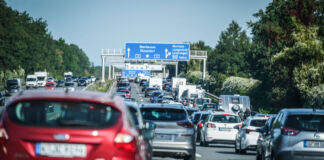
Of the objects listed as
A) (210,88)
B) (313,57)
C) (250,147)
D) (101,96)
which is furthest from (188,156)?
(210,88)

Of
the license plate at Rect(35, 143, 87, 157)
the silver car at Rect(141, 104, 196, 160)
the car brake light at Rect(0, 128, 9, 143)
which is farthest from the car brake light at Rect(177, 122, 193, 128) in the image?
the car brake light at Rect(0, 128, 9, 143)

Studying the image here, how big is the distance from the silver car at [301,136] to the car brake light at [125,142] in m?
5.69

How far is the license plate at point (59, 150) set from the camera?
25.6 ft

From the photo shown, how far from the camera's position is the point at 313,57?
43.1 m

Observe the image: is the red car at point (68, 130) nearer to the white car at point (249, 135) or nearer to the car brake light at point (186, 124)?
the car brake light at point (186, 124)

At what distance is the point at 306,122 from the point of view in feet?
43.7

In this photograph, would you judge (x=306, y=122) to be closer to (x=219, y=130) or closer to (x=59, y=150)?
(x=59, y=150)

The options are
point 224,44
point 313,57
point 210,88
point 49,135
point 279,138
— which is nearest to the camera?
point 49,135

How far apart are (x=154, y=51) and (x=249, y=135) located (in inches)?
2233

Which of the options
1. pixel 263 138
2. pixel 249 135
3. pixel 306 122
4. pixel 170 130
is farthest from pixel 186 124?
pixel 249 135

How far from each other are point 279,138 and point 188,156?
151 inches

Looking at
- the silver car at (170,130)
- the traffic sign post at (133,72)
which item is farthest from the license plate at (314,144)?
the traffic sign post at (133,72)

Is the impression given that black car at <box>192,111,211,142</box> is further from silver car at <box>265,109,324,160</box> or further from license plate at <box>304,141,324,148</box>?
license plate at <box>304,141,324,148</box>

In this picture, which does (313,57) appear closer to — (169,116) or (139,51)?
(169,116)
